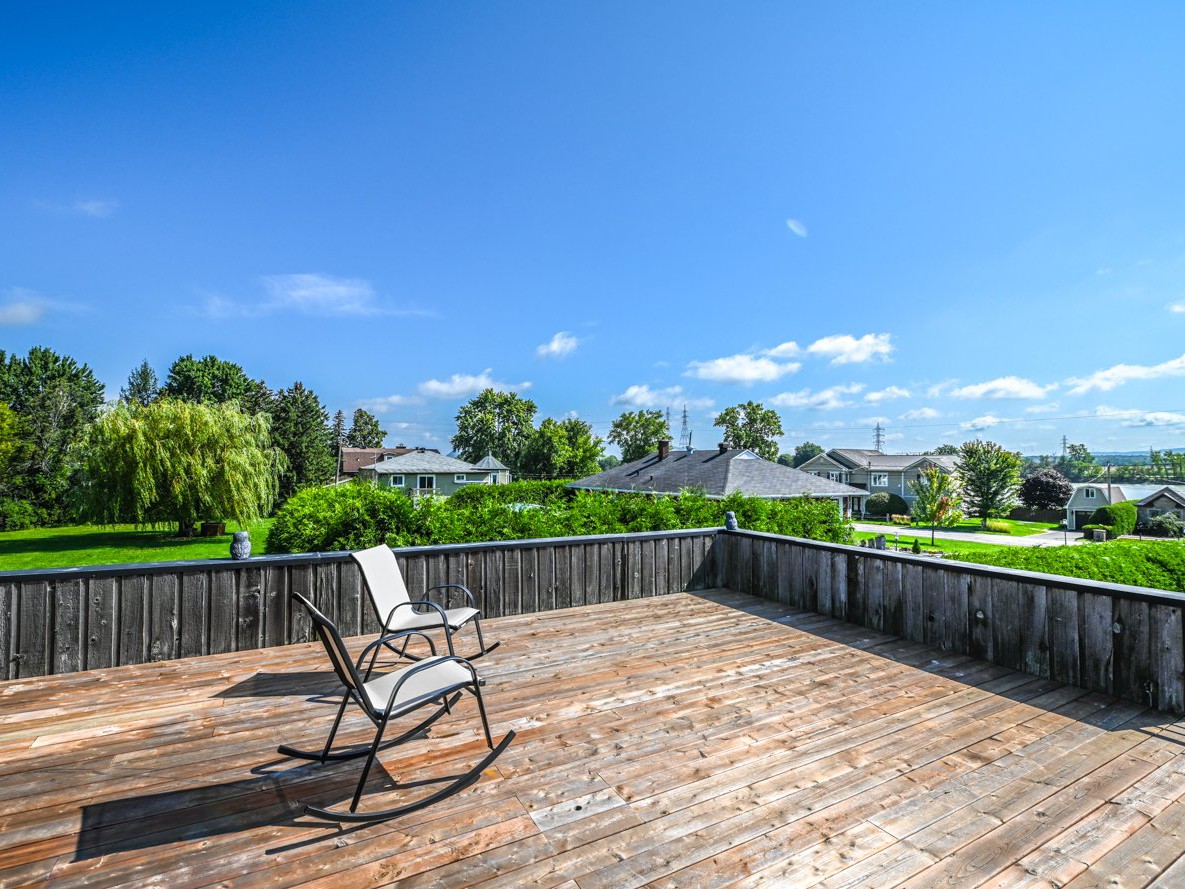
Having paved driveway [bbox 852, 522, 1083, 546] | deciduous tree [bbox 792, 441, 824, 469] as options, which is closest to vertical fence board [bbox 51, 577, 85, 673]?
paved driveway [bbox 852, 522, 1083, 546]

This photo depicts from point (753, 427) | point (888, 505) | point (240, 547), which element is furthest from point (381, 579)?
point (753, 427)

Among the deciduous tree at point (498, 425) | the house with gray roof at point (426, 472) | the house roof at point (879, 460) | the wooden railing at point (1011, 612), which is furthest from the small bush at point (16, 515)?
the house roof at point (879, 460)

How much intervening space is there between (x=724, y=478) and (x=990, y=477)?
23421 mm

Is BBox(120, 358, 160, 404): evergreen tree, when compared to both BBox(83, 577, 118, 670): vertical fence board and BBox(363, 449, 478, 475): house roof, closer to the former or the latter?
BBox(363, 449, 478, 475): house roof

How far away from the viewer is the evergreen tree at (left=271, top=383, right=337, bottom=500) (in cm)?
3080

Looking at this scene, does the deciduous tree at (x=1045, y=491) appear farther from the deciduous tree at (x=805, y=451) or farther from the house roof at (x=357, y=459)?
the house roof at (x=357, y=459)

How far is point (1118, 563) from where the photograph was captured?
571 cm

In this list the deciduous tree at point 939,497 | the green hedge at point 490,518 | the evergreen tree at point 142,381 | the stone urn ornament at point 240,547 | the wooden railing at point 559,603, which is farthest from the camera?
the evergreen tree at point 142,381

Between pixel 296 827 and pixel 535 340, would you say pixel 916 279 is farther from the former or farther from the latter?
pixel 535 340

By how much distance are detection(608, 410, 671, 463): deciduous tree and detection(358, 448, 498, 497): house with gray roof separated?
18.3 meters

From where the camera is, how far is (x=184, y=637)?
381 centimetres

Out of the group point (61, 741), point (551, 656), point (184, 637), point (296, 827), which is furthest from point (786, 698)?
point (184, 637)

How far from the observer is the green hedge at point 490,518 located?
568 centimetres

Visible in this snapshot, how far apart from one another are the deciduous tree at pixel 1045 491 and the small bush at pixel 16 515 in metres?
59.7
